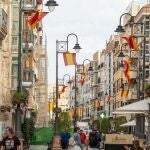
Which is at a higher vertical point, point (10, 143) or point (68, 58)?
point (68, 58)

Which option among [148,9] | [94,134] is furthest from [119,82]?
[94,134]

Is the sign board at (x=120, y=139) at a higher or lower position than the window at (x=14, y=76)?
lower

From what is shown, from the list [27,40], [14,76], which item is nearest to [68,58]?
[14,76]

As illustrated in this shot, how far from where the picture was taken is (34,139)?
199 ft

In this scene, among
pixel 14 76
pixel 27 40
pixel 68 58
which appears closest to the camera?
pixel 68 58

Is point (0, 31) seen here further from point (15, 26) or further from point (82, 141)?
point (15, 26)

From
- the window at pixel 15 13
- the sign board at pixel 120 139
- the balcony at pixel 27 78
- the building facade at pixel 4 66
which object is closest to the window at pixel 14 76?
the balcony at pixel 27 78

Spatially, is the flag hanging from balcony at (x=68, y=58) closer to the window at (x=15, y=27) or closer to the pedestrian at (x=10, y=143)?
the window at (x=15, y=27)

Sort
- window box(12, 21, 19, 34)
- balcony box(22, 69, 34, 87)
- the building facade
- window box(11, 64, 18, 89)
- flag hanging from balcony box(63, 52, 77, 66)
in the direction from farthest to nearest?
balcony box(22, 69, 34, 87)
window box(12, 21, 19, 34)
window box(11, 64, 18, 89)
flag hanging from balcony box(63, 52, 77, 66)
the building facade

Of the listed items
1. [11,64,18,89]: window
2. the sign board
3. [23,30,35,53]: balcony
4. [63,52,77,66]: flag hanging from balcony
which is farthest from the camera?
[23,30,35,53]: balcony

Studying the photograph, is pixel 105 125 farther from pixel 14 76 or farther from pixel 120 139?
pixel 120 139

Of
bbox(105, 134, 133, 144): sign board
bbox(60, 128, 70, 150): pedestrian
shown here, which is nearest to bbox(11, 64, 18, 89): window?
bbox(60, 128, 70, 150): pedestrian

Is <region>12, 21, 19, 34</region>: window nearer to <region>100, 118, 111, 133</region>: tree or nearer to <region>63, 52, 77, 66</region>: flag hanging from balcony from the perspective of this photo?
<region>63, 52, 77, 66</region>: flag hanging from balcony

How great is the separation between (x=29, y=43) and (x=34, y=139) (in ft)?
39.6
